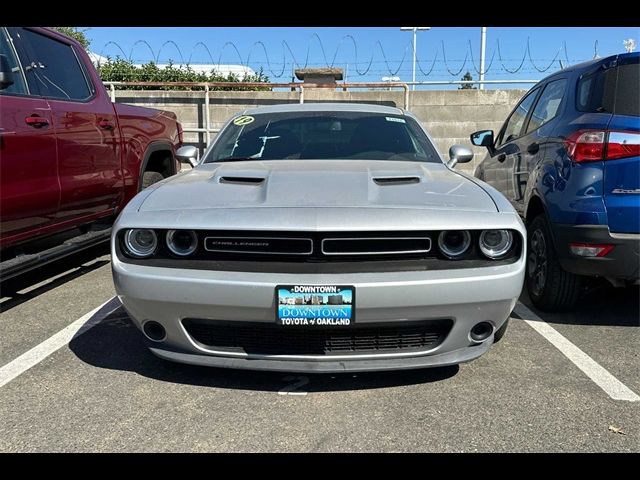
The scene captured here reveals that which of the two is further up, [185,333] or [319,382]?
[185,333]

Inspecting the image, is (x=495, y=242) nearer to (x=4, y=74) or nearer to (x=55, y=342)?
(x=55, y=342)

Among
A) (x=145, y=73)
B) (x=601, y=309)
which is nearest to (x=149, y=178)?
(x=601, y=309)

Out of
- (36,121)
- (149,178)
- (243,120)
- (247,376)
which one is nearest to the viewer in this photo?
(247,376)

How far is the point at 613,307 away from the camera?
4.22m

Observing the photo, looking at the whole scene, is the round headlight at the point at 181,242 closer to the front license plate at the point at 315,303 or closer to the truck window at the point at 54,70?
the front license plate at the point at 315,303

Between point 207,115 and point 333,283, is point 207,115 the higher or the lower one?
the higher one

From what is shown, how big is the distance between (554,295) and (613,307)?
2.30ft

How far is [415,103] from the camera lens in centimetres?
1152

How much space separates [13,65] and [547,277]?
4107mm

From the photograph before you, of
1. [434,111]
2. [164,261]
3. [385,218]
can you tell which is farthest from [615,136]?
[434,111]

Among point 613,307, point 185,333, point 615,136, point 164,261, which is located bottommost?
point 613,307

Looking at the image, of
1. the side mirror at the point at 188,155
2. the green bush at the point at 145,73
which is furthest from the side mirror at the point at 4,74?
the green bush at the point at 145,73

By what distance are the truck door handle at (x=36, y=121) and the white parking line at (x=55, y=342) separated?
1.37 m

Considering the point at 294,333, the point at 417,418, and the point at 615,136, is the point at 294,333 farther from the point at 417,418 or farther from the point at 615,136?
the point at 615,136
